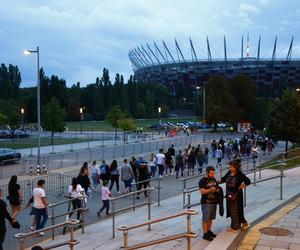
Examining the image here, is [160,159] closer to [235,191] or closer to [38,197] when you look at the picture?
[38,197]

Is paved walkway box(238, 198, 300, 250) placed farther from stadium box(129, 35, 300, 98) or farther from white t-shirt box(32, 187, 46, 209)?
stadium box(129, 35, 300, 98)

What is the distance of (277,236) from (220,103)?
61.2 meters

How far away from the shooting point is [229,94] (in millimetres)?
69812

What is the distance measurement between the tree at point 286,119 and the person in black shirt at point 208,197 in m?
28.2

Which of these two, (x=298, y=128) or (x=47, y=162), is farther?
(x=298, y=128)

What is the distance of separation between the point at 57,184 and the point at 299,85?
462ft

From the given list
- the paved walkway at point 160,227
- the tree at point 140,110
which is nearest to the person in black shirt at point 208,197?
the paved walkway at point 160,227

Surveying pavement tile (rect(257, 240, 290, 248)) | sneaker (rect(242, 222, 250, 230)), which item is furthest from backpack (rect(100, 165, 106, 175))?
pavement tile (rect(257, 240, 290, 248))

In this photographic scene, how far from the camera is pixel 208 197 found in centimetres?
842

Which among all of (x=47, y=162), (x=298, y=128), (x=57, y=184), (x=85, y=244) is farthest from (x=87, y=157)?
(x=85, y=244)

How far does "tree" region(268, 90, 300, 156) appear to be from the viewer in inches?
1383

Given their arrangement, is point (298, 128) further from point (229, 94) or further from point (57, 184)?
point (229, 94)

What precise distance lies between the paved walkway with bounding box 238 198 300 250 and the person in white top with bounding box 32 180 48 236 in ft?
17.7

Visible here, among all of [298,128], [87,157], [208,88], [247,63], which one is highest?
[247,63]
